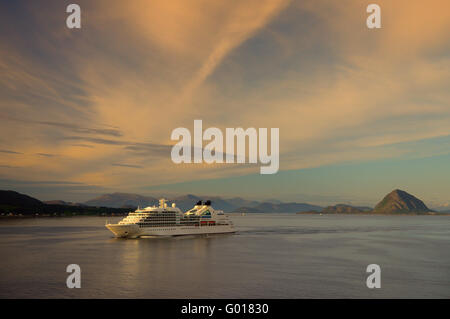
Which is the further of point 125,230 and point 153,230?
point 153,230

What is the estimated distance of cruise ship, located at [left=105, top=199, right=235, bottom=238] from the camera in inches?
3253

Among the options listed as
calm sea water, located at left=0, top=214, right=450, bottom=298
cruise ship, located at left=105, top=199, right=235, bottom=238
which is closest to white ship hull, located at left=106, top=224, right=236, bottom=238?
cruise ship, located at left=105, top=199, right=235, bottom=238

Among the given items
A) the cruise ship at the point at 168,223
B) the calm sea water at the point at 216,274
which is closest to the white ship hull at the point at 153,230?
the cruise ship at the point at 168,223

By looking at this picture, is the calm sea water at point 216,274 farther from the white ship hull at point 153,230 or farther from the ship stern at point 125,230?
the white ship hull at point 153,230

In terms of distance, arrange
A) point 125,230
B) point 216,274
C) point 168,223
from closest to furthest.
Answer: point 216,274 → point 125,230 → point 168,223

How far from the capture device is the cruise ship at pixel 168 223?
8262 centimetres

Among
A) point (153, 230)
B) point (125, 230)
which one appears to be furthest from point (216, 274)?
point (125, 230)

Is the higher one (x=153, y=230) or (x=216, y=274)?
(x=216, y=274)

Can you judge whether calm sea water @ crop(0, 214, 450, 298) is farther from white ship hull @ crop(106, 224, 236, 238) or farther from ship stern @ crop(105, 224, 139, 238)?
white ship hull @ crop(106, 224, 236, 238)

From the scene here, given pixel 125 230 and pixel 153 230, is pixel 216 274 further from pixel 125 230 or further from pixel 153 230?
pixel 125 230

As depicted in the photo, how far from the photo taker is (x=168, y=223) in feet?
289
